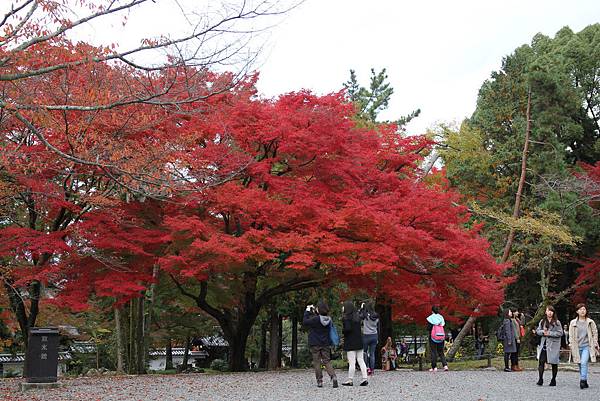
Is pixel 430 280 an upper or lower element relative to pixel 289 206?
lower

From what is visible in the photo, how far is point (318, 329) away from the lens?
1016 centimetres

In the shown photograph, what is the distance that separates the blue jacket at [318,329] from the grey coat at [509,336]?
4.95 meters

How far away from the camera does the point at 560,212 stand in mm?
21297

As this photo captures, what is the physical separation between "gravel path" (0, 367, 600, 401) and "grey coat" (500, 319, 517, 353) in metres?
1.00

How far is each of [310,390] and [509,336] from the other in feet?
18.5

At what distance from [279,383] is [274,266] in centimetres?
599

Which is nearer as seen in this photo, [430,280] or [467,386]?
[467,386]

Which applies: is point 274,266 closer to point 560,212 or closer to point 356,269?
point 356,269

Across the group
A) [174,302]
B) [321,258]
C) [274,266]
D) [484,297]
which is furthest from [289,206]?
[174,302]

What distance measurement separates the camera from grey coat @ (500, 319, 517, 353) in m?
13.2

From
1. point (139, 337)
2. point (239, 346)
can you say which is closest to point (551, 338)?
point (239, 346)

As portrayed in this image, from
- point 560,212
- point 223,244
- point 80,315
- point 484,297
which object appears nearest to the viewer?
point 223,244

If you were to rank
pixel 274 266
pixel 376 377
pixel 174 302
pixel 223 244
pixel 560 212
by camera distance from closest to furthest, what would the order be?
pixel 376 377
pixel 223 244
pixel 274 266
pixel 560 212
pixel 174 302

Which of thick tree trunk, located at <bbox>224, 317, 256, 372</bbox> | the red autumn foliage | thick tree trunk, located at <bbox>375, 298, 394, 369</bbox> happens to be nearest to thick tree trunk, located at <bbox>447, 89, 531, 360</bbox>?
the red autumn foliage
